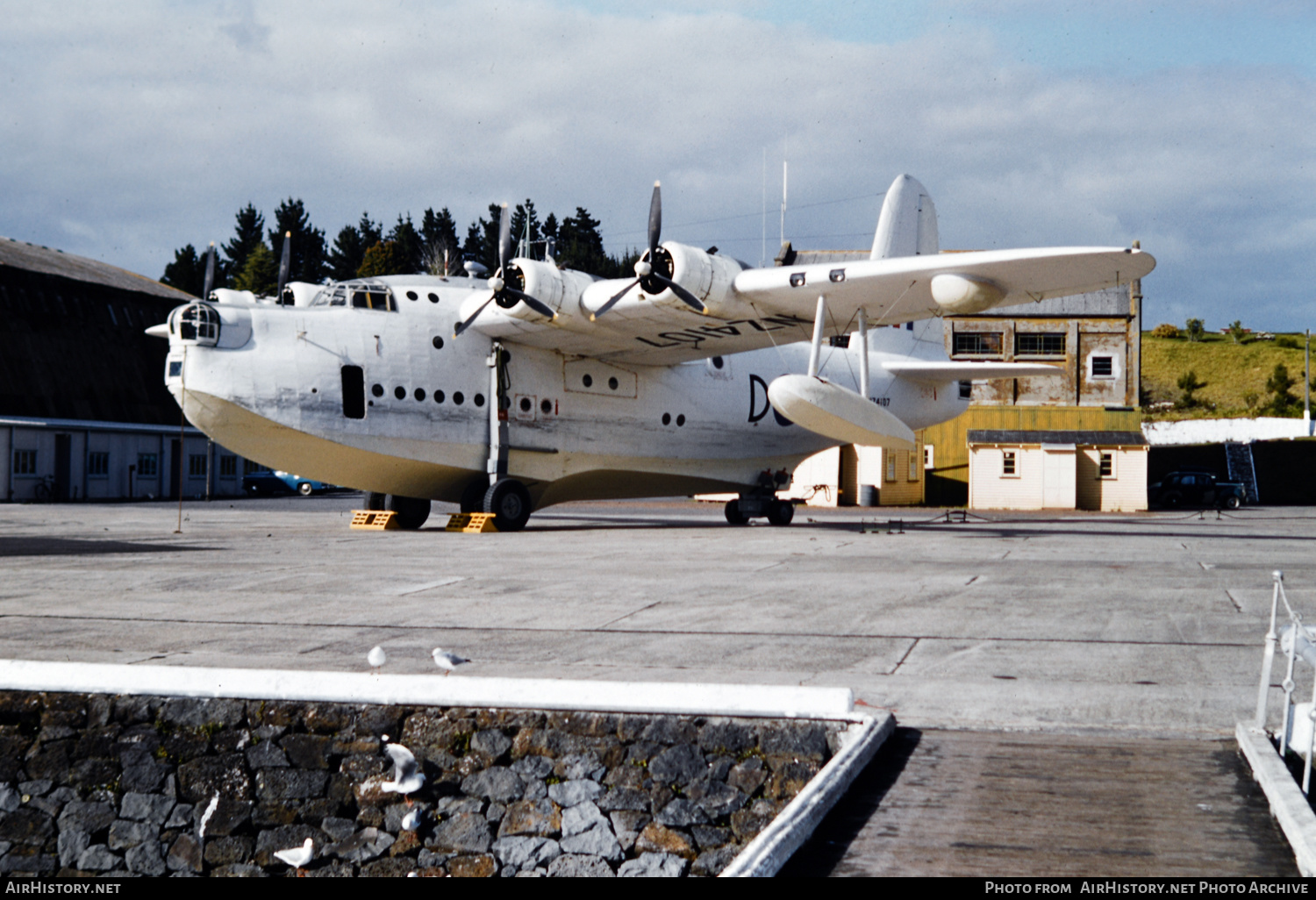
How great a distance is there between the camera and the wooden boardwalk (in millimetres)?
4238

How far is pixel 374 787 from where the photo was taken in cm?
707

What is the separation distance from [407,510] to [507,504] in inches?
113

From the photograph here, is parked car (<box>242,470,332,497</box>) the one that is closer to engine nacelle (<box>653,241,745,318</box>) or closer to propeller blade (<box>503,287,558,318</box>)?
propeller blade (<box>503,287,558,318</box>)

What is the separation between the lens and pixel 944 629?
30.3 ft

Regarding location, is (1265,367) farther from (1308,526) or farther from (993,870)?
(993,870)

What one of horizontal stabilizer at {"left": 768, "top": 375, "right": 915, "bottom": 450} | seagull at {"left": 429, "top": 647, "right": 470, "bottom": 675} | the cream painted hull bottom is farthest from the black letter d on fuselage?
seagull at {"left": 429, "top": 647, "right": 470, "bottom": 675}

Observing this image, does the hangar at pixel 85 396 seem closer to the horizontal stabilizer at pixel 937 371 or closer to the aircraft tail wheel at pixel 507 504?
the aircraft tail wheel at pixel 507 504

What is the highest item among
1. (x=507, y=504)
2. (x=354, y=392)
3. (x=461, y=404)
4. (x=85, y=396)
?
(x=85, y=396)

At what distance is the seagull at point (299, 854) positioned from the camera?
722 cm

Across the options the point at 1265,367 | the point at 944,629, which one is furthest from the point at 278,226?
the point at 944,629

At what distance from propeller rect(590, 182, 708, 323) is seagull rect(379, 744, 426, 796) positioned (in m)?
14.4

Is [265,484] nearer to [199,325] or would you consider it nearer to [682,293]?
[199,325]

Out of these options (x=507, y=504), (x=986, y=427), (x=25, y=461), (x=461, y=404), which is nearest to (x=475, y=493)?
(x=507, y=504)

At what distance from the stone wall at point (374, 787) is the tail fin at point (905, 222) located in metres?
20.2
